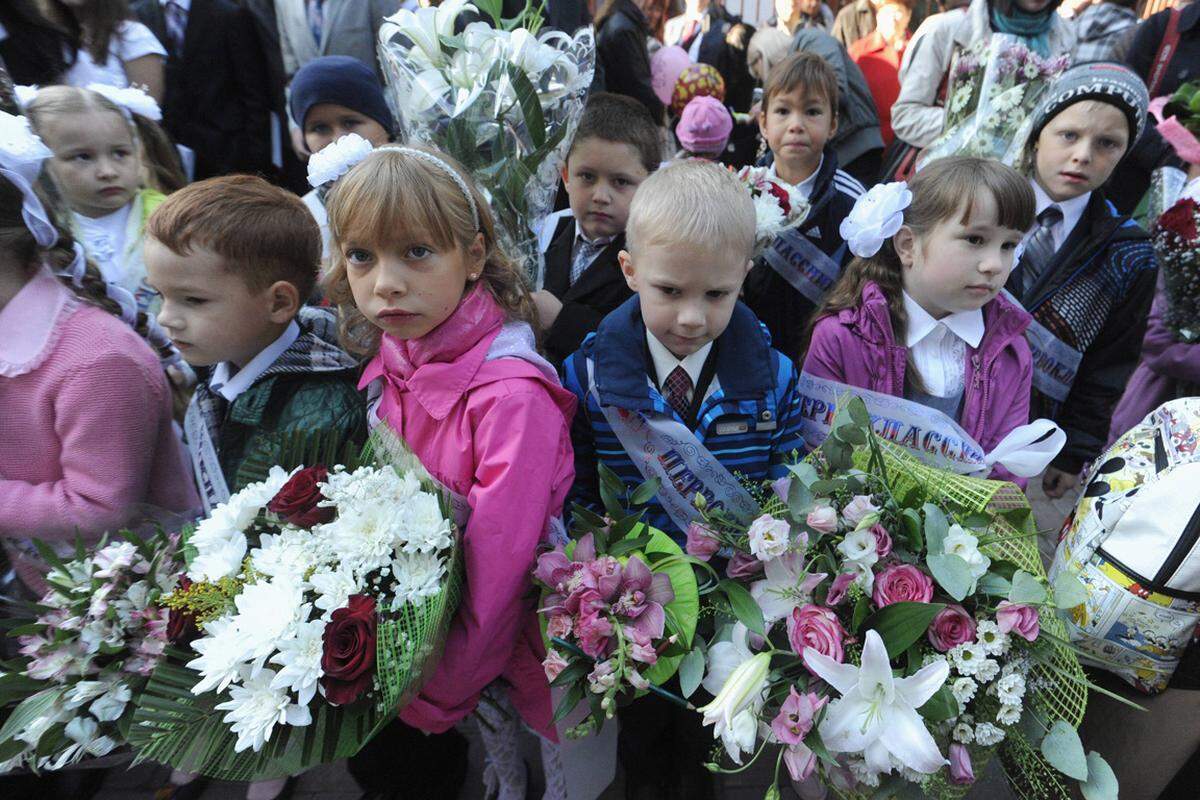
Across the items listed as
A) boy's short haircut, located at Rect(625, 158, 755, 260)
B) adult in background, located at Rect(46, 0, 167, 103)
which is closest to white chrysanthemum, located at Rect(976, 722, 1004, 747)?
boy's short haircut, located at Rect(625, 158, 755, 260)

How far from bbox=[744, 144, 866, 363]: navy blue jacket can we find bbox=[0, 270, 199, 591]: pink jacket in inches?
85.3

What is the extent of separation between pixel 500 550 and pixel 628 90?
3.63m

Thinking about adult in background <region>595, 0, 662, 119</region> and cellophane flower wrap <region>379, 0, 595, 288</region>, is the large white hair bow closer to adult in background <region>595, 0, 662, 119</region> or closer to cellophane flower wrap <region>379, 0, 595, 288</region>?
cellophane flower wrap <region>379, 0, 595, 288</region>

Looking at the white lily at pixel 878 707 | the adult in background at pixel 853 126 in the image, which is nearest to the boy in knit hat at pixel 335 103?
the white lily at pixel 878 707

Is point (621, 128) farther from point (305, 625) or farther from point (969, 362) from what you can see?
point (305, 625)

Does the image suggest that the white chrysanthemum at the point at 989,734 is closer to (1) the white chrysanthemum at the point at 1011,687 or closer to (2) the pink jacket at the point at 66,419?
(1) the white chrysanthemum at the point at 1011,687

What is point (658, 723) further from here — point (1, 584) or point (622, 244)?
point (1, 584)

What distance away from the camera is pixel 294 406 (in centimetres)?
198

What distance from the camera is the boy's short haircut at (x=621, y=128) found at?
2551 millimetres

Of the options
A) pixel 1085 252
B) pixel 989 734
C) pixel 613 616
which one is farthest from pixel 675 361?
pixel 1085 252

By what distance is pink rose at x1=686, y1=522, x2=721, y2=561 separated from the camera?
1.59 m

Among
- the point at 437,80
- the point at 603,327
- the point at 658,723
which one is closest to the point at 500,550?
the point at 603,327

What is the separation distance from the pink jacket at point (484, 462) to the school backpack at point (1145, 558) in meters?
1.23

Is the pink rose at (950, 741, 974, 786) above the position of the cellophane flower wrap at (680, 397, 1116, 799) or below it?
below
